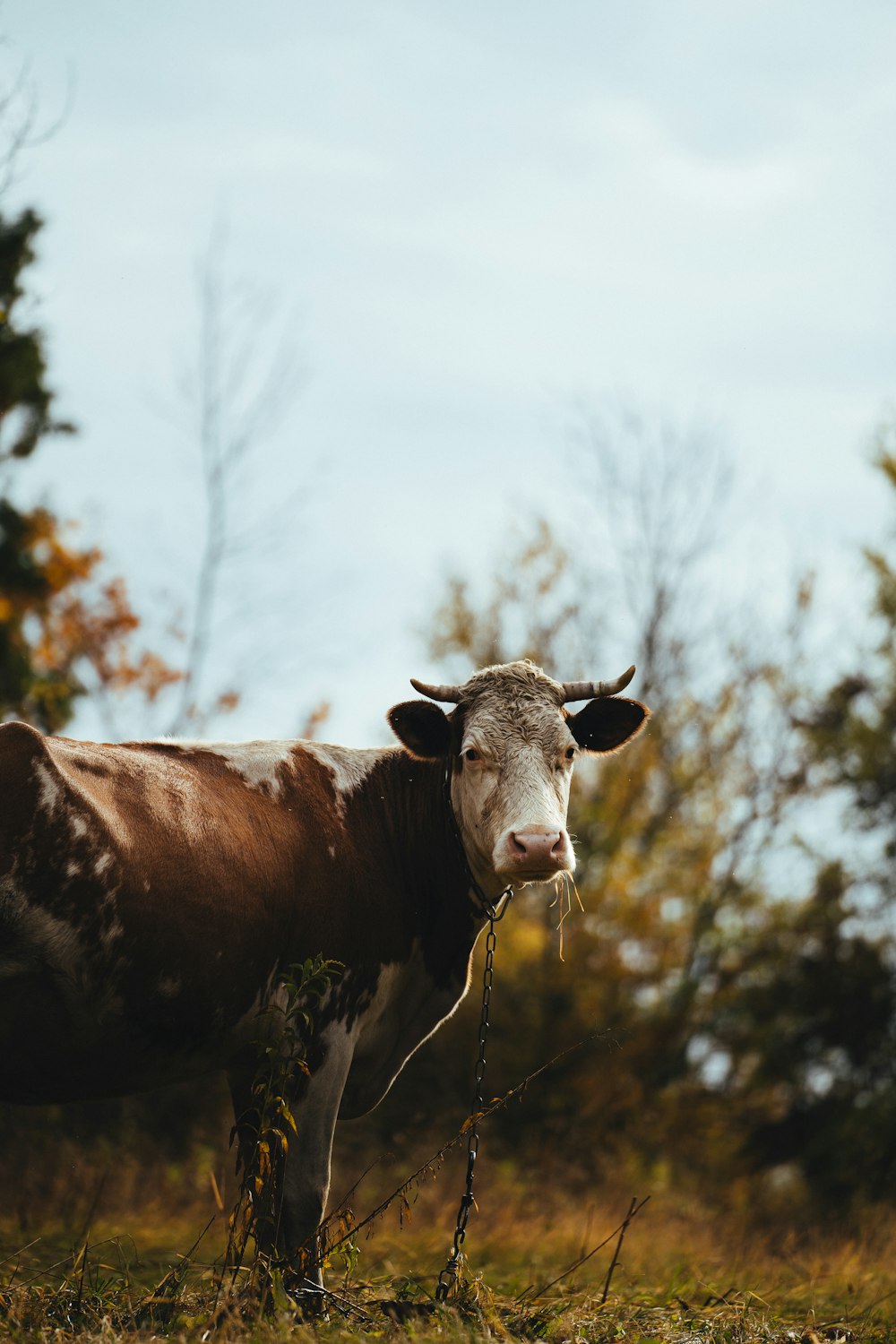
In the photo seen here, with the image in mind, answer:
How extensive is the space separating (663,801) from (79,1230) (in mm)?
12987

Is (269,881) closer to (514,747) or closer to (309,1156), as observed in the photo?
(309,1156)

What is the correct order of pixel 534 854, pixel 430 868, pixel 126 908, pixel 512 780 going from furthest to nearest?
pixel 430 868
pixel 512 780
pixel 534 854
pixel 126 908

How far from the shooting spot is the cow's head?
516 centimetres

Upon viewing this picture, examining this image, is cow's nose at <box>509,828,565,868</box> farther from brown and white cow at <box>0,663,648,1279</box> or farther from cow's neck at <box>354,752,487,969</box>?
cow's neck at <box>354,752,487,969</box>

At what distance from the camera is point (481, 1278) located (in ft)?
18.2

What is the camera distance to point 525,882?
5293mm

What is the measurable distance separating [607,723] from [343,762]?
1371mm

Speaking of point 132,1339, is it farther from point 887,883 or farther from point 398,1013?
point 887,883

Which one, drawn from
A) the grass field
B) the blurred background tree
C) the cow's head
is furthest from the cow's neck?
the blurred background tree

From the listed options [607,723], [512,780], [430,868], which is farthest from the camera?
[607,723]

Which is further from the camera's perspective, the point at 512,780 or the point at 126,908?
the point at 512,780

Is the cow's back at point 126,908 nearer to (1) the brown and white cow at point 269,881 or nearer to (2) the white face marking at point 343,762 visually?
(1) the brown and white cow at point 269,881

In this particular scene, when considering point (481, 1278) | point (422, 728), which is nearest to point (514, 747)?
point (422, 728)

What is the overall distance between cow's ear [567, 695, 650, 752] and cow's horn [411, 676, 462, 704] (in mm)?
639
